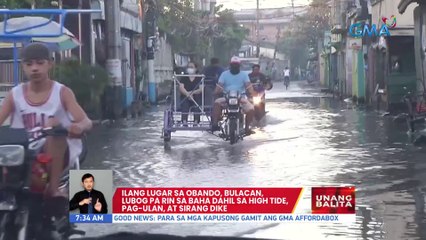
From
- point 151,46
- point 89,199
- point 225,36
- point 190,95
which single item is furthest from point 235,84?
point 225,36

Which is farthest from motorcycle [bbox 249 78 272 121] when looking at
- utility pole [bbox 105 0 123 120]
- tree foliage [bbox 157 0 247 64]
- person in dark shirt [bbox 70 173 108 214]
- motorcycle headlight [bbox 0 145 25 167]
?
tree foliage [bbox 157 0 247 64]

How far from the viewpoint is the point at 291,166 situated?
13391mm

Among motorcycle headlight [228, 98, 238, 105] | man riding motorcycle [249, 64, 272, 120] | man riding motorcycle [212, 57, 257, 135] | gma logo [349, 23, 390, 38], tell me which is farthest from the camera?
gma logo [349, 23, 390, 38]

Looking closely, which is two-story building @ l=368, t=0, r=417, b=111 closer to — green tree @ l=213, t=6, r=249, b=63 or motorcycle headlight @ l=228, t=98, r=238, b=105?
motorcycle headlight @ l=228, t=98, r=238, b=105

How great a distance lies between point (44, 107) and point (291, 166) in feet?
23.5

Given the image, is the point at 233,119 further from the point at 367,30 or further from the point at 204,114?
the point at 367,30

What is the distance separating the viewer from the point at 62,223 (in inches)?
267

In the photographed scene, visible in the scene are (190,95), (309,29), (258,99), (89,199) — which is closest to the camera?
(89,199)

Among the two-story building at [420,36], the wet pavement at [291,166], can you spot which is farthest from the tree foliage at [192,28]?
the wet pavement at [291,166]

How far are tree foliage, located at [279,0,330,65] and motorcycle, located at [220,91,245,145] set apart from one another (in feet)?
173

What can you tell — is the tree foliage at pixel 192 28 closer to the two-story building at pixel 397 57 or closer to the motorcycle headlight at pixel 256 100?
the two-story building at pixel 397 57

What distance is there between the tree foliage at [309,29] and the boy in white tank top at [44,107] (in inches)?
2505

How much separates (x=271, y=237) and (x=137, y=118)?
66.4 ft

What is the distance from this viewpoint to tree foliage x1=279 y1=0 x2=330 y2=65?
239 feet
